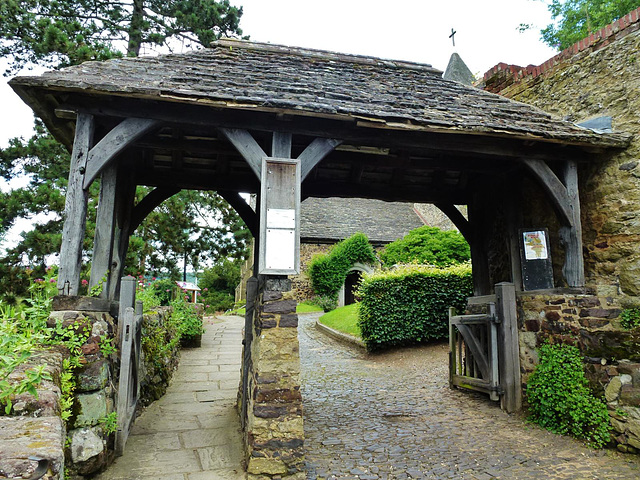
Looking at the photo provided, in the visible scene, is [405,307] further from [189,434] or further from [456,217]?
[189,434]

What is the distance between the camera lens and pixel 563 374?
501 centimetres

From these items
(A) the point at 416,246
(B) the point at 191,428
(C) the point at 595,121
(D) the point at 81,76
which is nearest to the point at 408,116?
(C) the point at 595,121

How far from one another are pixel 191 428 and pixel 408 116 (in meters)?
4.21

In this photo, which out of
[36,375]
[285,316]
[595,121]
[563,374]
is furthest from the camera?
[595,121]

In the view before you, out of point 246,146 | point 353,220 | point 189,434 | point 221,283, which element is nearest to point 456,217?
point 246,146

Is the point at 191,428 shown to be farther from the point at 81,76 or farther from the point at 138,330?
the point at 81,76

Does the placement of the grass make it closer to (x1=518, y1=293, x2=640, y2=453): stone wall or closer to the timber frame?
the timber frame

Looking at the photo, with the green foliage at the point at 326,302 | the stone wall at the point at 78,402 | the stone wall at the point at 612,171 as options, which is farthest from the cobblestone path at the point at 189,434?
the green foliage at the point at 326,302

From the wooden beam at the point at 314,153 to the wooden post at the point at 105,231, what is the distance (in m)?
2.08

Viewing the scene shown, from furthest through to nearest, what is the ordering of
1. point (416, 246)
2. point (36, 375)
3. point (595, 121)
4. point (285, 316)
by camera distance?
1. point (416, 246)
2. point (595, 121)
3. point (285, 316)
4. point (36, 375)

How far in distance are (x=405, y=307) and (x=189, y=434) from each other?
239 inches

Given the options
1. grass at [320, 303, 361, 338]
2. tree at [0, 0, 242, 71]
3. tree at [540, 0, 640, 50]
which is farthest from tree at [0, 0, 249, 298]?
tree at [540, 0, 640, 50]

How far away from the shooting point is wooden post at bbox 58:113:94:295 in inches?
154

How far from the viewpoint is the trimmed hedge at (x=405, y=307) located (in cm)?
979
